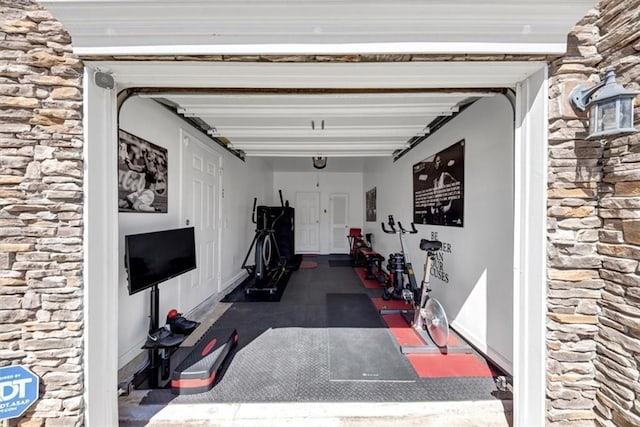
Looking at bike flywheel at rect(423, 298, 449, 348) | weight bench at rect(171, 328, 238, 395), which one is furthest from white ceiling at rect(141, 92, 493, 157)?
weight bench at rect(171, 328, 238, 395)

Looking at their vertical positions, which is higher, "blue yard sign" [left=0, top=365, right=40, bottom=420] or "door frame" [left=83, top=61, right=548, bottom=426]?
"door frame" [left=83, top=61, right=548, bottom=426]

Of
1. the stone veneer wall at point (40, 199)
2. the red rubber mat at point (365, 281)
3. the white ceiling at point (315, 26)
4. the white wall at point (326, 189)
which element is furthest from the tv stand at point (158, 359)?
the white wall at point (326, 189)

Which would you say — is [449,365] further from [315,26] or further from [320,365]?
[315,26]

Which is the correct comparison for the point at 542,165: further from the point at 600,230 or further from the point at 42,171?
the point at 42,171

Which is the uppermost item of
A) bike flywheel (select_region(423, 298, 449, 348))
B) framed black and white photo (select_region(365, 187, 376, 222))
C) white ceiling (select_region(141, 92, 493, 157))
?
white ceiling (select_region(141, 92, 493, 157))

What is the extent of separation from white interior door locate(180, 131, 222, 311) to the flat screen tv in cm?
47

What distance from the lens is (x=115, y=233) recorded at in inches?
55.6

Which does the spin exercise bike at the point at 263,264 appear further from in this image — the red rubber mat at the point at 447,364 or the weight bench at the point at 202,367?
the red rubber mat at the point at 447,364

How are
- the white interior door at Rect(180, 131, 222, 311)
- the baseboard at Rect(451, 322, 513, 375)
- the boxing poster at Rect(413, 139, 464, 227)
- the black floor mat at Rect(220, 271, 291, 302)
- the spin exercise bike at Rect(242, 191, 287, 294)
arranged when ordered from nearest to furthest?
the baseboard at Rect(451, 322, 513, 375) < the boxing poster at Rect(413, 139, 464, 227) < the white interior door at Rect(180, 131, 222, 311) < the black floor mat at Rect(220, 271, 291, 302) < the spin exercise bike at Rect(242, 191, 287, 294)

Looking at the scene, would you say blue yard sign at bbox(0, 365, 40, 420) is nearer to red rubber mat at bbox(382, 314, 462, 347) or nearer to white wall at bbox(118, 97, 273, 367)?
white wall at bbox(118, 97, 273, 367)

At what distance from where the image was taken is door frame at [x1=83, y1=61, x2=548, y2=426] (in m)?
1.27

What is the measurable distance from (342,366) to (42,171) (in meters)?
2.27

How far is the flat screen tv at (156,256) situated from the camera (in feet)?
5.78

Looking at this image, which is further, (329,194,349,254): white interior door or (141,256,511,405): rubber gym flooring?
(329,194,349,254): white interior door
